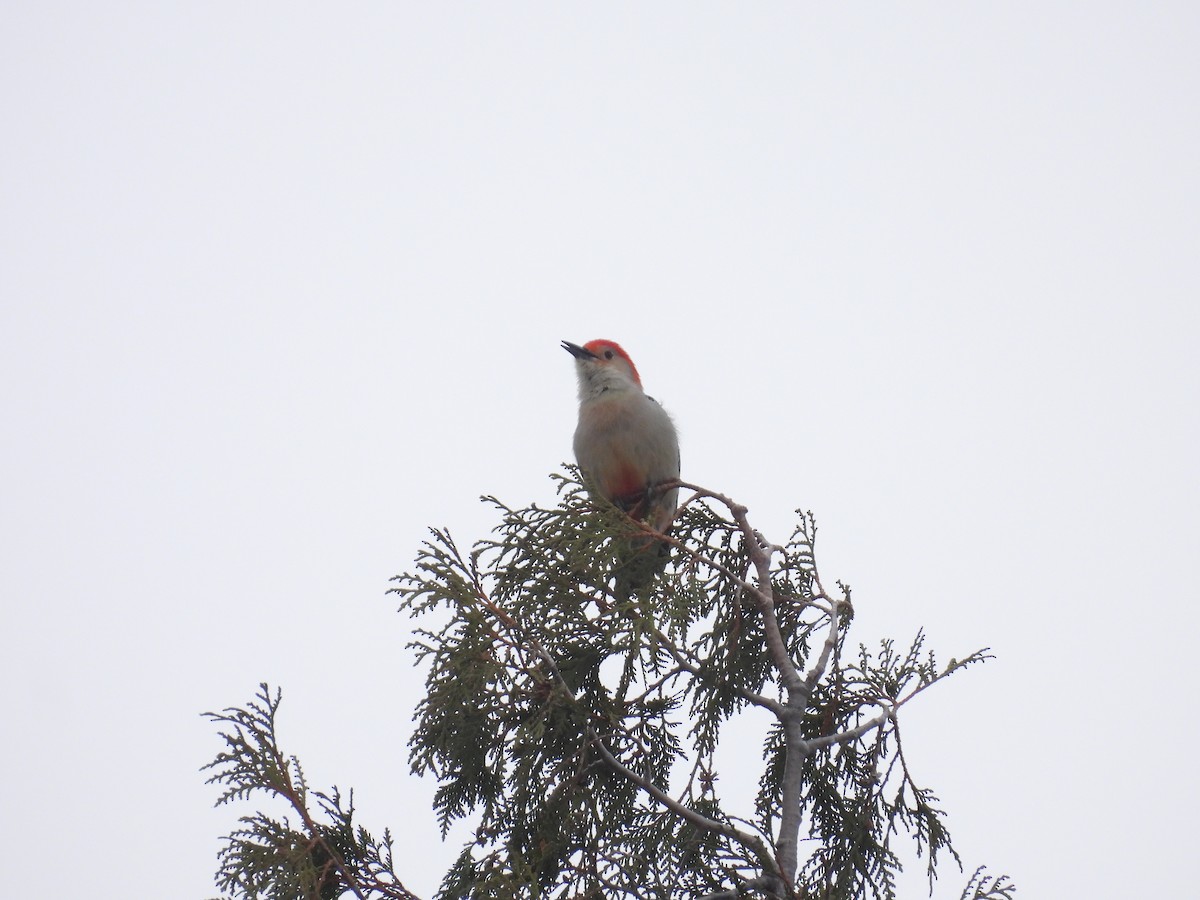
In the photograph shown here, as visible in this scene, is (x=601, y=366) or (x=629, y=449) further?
(x=601, y=366)

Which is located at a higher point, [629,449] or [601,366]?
[601,366]

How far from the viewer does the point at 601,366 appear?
722 cm

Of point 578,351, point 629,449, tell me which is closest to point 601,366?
point 578,351

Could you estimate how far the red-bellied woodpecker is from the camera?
20.5ft

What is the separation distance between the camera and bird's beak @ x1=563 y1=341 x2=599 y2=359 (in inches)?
287

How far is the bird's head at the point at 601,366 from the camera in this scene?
704cm

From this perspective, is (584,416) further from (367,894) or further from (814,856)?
(367,894)

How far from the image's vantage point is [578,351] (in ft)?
24.1

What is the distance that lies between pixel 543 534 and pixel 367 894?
4.73 ft

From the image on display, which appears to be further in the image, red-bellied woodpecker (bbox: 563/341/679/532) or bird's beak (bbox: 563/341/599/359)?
bird's beak (bbox: 563/341/599/359)

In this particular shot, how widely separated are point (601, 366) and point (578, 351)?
0.72 feet

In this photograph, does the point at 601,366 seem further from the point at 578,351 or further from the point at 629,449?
the point at 629,449

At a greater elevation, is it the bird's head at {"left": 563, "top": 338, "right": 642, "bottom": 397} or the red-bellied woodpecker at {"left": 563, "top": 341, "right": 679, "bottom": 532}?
the bird's head at {"left": 563, "top": 338, "right": 642, "bottom": 397}

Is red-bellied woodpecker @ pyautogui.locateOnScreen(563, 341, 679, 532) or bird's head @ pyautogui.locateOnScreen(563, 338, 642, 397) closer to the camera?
red-bellied woodpecker @ pyautogui.locateOnScreen(563, 341, 679, 532)
